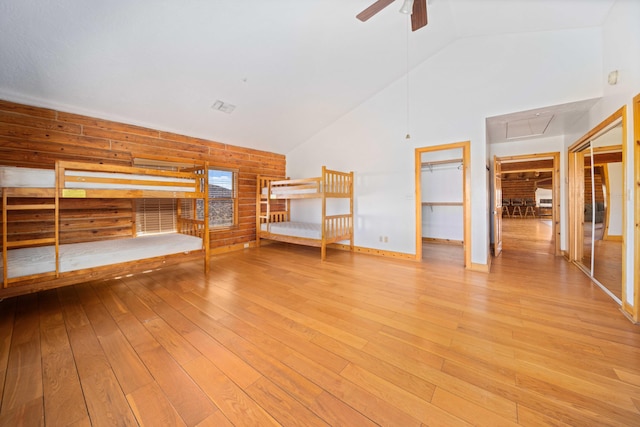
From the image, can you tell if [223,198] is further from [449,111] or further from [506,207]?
[506,207]

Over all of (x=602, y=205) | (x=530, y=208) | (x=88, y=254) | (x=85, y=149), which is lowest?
(x=88, y=254)

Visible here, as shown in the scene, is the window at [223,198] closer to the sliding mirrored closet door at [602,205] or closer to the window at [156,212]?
the window at [156,212]

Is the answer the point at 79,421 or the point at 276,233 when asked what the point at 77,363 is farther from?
the point at 276,233

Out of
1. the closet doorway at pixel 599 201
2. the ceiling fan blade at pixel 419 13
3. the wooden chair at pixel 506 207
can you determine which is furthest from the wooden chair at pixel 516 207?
the ceiling fan blade at pixel 419 13

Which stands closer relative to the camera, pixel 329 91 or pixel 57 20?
pixel 57 20

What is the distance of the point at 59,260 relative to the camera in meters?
2.26

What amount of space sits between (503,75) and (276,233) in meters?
4.60

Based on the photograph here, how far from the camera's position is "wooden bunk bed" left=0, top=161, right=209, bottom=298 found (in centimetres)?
207

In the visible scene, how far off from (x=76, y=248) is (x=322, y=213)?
10.6 feet

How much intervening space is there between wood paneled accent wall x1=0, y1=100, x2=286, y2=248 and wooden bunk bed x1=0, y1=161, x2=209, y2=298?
291mm

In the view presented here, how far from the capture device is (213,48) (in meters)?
2.83

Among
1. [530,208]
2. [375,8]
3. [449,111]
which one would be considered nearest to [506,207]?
[530,208]

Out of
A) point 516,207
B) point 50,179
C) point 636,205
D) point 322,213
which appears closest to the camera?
point 636,205

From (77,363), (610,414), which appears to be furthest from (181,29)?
(610,414)
